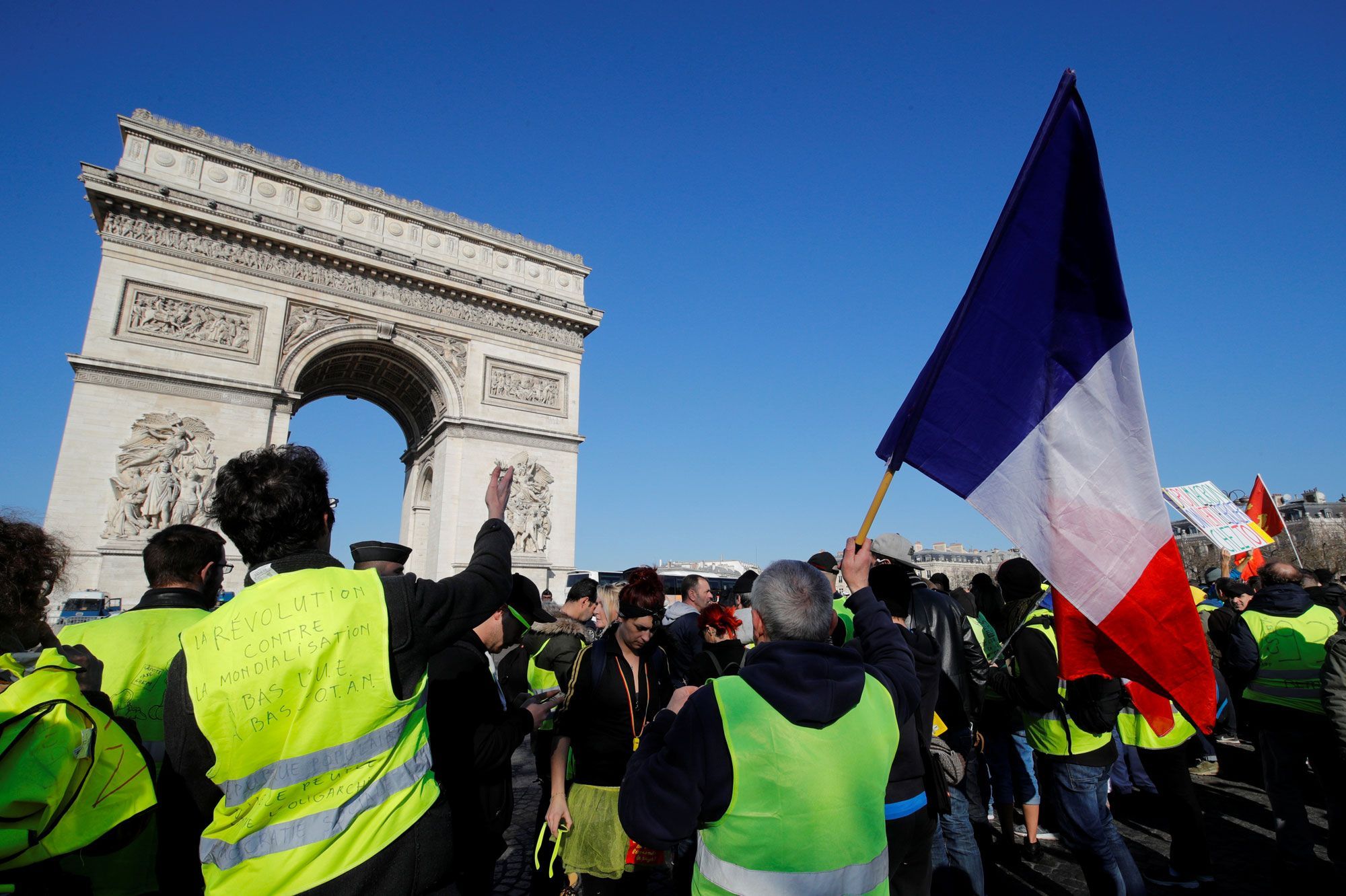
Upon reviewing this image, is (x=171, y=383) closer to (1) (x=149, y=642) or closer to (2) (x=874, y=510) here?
(1) (x=149, y=642)

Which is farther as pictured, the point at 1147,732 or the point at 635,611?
the point at 1147,732

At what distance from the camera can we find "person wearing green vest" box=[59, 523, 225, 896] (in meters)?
2.01

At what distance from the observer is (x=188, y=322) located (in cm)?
1528

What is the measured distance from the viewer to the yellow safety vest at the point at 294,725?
1.52 m

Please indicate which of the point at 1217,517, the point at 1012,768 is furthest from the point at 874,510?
the point at 1217,517

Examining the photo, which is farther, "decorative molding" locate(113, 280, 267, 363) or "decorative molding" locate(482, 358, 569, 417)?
"decorative molding" locate(482, 358, 569, 417)

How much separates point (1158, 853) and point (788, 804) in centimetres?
438

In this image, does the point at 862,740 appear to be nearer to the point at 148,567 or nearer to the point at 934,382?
the point at 934,382

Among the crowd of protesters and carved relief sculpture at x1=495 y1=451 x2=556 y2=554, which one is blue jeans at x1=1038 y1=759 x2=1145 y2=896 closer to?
the crowd of protesters

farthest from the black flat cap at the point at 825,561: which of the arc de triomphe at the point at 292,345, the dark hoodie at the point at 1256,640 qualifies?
the arc de triomphe at the point at 292,345

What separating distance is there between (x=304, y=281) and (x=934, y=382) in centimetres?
1815

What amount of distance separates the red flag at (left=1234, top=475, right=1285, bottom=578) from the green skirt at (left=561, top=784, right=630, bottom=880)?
1007 centimetres

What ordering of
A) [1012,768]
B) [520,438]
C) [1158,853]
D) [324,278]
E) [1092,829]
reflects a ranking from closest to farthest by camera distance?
[1092,829] < [1158,853] < [1012,768] < [324,278] < [520,438]

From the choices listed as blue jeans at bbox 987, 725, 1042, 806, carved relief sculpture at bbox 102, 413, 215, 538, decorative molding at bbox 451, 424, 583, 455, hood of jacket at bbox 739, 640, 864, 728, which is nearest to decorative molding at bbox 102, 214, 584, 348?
decorative molding at bbox 451, 424, 583, 455
